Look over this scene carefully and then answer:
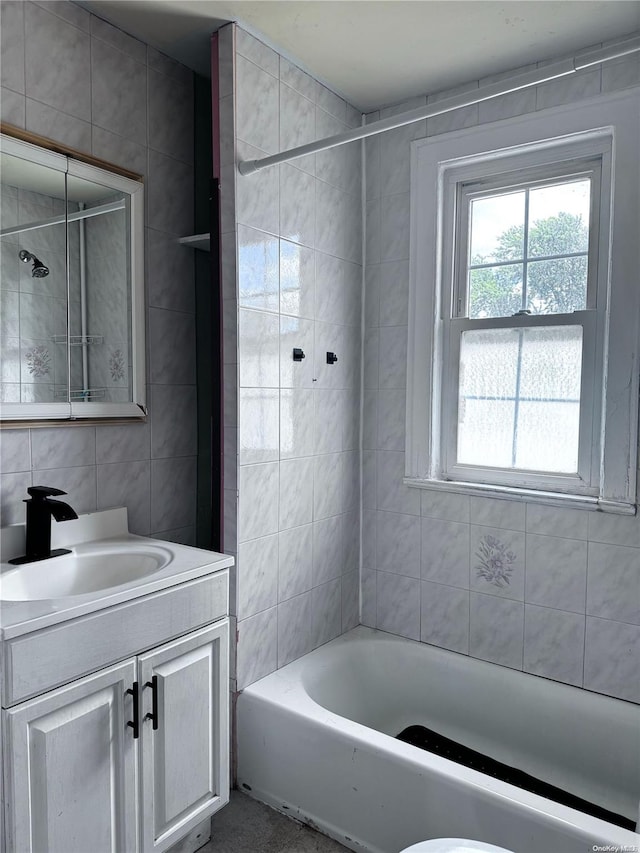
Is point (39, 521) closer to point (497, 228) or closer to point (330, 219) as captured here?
point (330, 219)

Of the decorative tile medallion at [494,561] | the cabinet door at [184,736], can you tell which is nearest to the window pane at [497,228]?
the decorative tile medallion at [494,561]

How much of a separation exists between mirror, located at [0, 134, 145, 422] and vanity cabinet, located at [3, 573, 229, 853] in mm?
711

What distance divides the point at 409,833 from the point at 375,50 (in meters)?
2.41

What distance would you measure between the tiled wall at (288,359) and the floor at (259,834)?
0.40 metres

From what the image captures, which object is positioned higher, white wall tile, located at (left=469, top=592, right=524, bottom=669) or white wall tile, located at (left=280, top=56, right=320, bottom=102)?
white wall tile, located at (left=280, top=56, right=320, bottom=102)

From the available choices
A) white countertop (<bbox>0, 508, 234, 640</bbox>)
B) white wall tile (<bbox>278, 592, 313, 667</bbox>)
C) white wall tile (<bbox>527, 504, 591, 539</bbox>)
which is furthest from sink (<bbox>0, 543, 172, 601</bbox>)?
white wall tile (<bbox>527, 504, 591, 539</bbox>)

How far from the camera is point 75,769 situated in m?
1.34

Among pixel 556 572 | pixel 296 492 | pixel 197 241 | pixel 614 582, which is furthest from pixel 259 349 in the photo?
pixel 614 582

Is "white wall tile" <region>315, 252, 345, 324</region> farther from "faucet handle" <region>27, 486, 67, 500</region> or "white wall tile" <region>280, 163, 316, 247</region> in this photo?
"faucet handle" <region>27, 486, 67, 500</region>

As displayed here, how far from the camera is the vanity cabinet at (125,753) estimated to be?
1261 millimetres


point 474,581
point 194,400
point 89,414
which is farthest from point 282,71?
point 474,581

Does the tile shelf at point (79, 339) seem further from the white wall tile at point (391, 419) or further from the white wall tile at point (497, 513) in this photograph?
the white wall tile at point (497, 513)

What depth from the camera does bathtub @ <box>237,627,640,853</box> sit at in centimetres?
154

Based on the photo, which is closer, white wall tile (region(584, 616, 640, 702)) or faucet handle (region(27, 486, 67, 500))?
faucet handle (region(27, 486, 67, 500))
